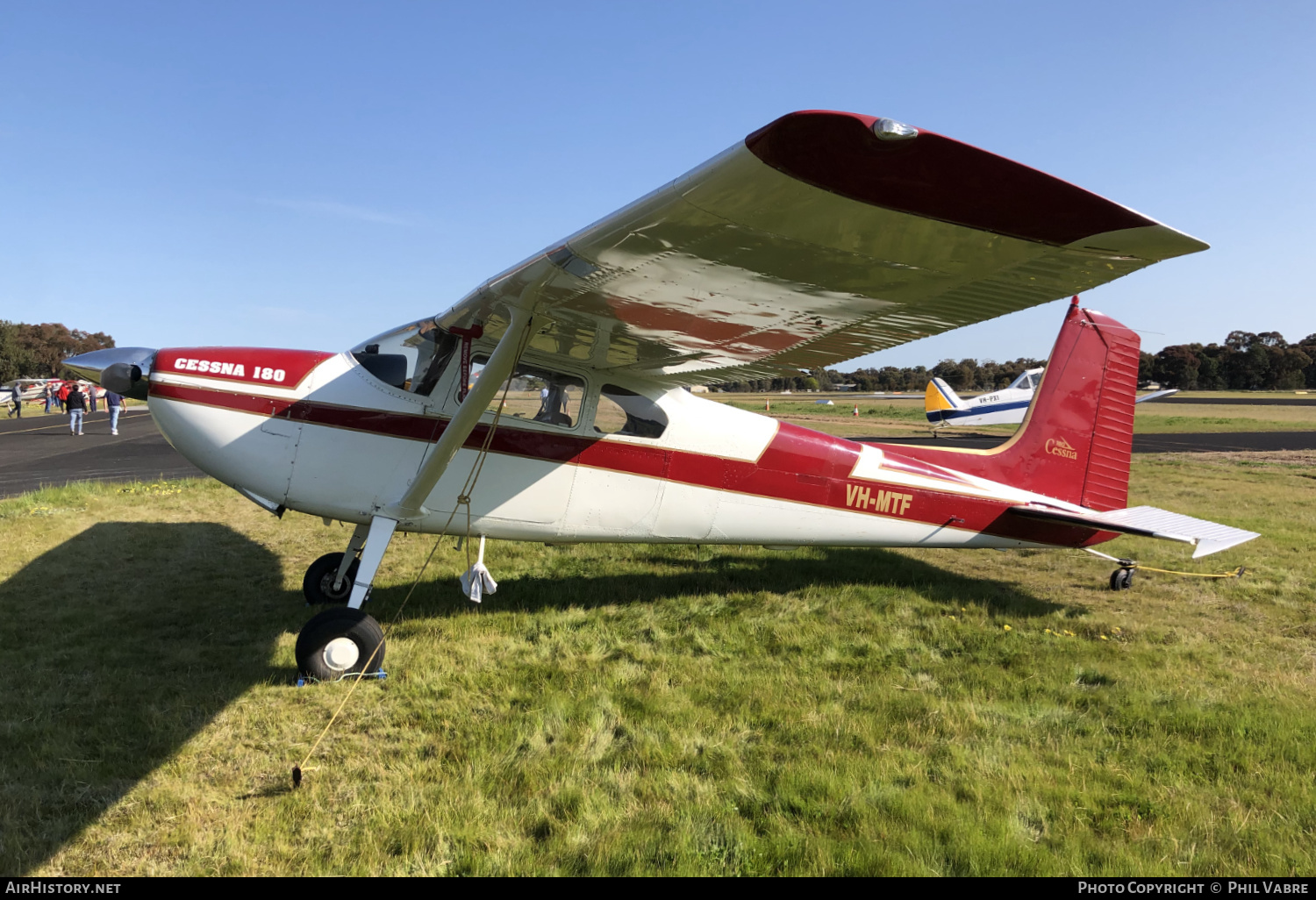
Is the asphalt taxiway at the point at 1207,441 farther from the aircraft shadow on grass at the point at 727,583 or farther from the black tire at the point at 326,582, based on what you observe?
the black tire at the point at 326,582

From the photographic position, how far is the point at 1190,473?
14094 millimetres

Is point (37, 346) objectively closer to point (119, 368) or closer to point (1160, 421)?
point (119, 368)

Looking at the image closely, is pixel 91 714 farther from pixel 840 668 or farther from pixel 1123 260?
pixel 1123 260

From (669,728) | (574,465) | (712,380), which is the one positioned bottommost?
(669,728)

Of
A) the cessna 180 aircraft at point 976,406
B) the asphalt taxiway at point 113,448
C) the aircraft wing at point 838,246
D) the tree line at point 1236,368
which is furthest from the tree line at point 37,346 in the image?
the tree line at point 1236,368

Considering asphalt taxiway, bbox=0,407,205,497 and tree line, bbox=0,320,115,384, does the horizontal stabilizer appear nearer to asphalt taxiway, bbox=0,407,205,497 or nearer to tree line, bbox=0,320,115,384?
asphalt taxiway, bbox=0,407,205,497

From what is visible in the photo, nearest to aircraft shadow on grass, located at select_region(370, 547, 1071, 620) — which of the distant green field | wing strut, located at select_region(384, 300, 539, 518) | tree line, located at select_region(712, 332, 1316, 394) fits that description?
wing strut, located at select_region(384, 300, 539, 518)

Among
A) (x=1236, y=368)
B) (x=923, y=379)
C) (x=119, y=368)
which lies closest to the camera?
(x=119, y=368)

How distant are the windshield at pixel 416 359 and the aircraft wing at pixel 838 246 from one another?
955 mm

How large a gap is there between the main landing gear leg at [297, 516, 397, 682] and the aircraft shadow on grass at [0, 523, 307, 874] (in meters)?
0.27

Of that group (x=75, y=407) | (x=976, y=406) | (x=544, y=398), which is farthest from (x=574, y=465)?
(x=976, y=406)

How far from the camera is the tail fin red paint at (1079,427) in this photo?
20.6ft

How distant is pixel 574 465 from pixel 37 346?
112m

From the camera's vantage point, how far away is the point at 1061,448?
6324mm
